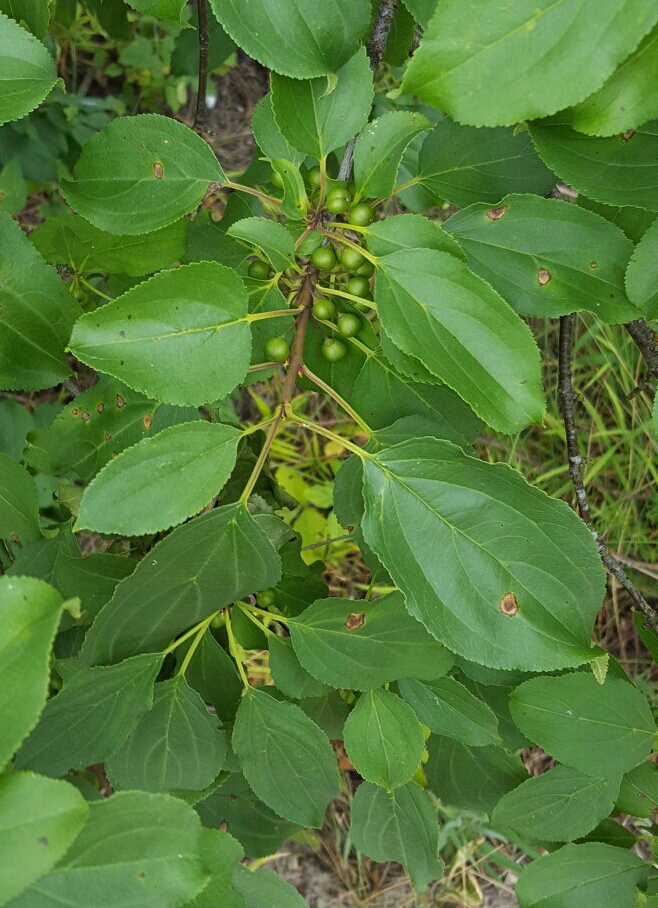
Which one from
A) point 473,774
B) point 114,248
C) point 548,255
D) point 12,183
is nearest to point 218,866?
point 473,774

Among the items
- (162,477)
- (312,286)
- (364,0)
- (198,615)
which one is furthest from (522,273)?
(198,615)

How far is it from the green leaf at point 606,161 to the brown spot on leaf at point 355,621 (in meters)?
0.81

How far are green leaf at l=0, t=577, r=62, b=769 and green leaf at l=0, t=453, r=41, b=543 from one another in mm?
639

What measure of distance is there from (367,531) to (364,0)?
31.4 inches

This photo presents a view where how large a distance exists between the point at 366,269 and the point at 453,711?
85cm

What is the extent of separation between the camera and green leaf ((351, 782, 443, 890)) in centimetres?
163

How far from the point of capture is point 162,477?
1.16 m

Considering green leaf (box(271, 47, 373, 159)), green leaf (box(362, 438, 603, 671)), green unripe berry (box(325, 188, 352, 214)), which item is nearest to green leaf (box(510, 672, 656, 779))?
green leaf (box(362, 438, 603, 671))

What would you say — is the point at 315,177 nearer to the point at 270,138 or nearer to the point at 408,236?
the point at 270,138

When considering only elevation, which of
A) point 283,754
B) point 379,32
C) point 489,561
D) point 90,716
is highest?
point 379,32

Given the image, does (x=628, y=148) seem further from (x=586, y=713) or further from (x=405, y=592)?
(x=586, y=713)

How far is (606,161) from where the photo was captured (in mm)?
1099

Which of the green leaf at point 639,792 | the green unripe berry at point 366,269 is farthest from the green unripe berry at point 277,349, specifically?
the green leaf at point 639,792

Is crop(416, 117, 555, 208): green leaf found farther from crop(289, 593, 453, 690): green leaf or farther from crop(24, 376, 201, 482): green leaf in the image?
crop(289, 593, 453, 690): green leaf
